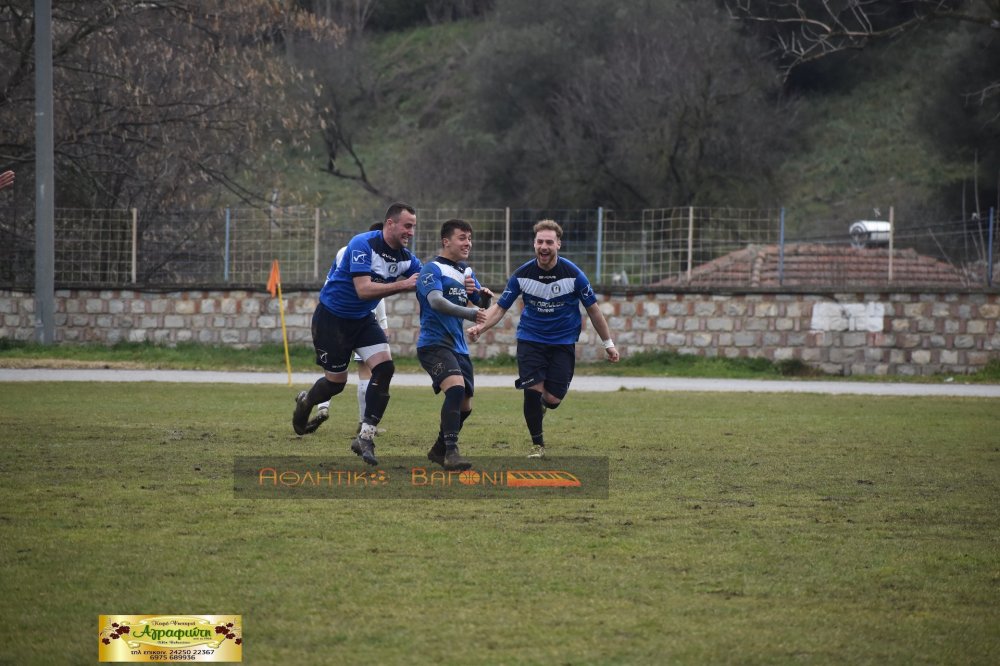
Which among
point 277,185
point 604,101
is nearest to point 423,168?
point 604,101

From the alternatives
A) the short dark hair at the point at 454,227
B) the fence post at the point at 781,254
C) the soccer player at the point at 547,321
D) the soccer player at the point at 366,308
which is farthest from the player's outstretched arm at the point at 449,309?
the fence post at the point at 781,254

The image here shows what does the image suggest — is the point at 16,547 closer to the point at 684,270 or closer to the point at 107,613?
the point at 107,613

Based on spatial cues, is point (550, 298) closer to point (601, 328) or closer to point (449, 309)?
point (601, 328)

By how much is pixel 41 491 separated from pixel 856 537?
492 centimetres

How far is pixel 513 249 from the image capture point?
23.6 m

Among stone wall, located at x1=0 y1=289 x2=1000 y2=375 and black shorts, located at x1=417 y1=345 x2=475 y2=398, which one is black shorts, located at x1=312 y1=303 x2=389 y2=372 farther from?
stone wall, located at x1=0 y1=289 x2=1000 y2=375

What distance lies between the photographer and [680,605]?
5363 mm

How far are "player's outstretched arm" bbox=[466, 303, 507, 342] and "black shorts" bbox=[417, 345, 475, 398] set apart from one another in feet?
0.68

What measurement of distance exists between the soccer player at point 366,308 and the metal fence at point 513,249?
513 inches

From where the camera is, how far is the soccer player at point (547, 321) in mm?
10172

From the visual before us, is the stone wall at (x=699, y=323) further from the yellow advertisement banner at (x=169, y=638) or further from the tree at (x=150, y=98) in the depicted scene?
the yellow advertisement banner at (x=169, y=638)

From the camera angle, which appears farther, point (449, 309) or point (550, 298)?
point (550, 298)

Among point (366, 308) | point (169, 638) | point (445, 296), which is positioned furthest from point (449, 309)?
point (169, 638)

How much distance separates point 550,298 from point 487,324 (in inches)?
31.0
